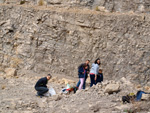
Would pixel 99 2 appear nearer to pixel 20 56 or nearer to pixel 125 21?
pixel 125 21

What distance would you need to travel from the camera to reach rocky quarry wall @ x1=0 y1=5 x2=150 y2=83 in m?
14.3

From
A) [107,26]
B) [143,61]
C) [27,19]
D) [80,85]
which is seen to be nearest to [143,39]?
[143,61]

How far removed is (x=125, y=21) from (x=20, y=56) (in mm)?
7033

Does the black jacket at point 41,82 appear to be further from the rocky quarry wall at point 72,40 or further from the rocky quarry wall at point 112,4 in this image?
the rocky quarry wall at point 112,4

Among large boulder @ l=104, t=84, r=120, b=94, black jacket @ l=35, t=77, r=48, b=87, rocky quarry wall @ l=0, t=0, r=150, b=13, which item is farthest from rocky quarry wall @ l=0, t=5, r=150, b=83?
black jacket @ l=35, t=77, r=48, b=87

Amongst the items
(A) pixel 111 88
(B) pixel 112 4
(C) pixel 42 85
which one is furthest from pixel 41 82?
(B) pixel 112 4

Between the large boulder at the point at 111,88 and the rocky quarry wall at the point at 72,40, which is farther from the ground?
the rocky quarry wall at the point at 72,40

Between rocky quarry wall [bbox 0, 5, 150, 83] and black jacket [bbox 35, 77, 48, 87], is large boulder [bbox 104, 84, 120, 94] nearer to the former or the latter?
black jacket [bbox 35, 77, 48, 87]

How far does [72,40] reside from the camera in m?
15.5

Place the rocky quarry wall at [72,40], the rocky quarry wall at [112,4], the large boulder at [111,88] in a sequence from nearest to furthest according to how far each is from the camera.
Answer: the large boulder at [111,88] → the rocky quarry wall at [72,40] → the rocky quarry wall at [112,4]

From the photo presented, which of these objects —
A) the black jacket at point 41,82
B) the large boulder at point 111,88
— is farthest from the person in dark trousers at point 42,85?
the large boulder at point 111,88

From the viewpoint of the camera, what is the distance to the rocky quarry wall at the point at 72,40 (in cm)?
1434

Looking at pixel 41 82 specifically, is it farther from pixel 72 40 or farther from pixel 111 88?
pixel 72 40

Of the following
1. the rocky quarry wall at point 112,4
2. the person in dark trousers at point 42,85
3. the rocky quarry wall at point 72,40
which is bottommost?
the person in dark trousers at point 42,85
